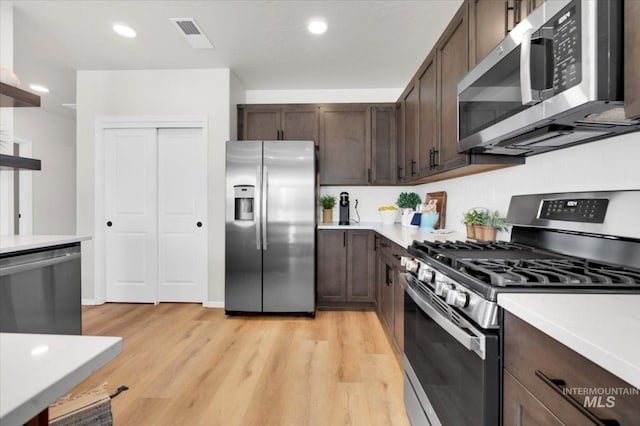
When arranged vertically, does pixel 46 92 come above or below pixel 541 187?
above

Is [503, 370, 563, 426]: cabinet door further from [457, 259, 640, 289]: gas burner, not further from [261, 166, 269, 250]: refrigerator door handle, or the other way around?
[261, 166, 269, 250]: refrigerator door handle

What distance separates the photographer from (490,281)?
0.99m

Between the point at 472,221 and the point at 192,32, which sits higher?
the point at 192,32

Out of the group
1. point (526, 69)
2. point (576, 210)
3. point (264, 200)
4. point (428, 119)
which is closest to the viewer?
point (526, 69)

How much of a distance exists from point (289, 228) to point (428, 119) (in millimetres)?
1646

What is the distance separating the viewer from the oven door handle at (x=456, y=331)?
0.93 meters

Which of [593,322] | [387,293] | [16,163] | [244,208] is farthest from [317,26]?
[593,322]

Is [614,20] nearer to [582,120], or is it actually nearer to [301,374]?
[582,120]

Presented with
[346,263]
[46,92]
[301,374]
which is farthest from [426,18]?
[46,92]

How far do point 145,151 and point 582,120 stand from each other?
388 centimetres

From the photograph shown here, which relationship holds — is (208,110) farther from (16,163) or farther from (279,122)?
(16,163)

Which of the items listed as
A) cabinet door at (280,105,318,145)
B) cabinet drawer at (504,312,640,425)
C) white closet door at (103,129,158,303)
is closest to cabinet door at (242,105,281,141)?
cabinet door at (280,105,318,145)

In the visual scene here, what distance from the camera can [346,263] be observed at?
3613 millimetres

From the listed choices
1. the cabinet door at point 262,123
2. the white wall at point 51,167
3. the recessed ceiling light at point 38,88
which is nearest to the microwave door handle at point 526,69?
the cabinet door at point 262,123
